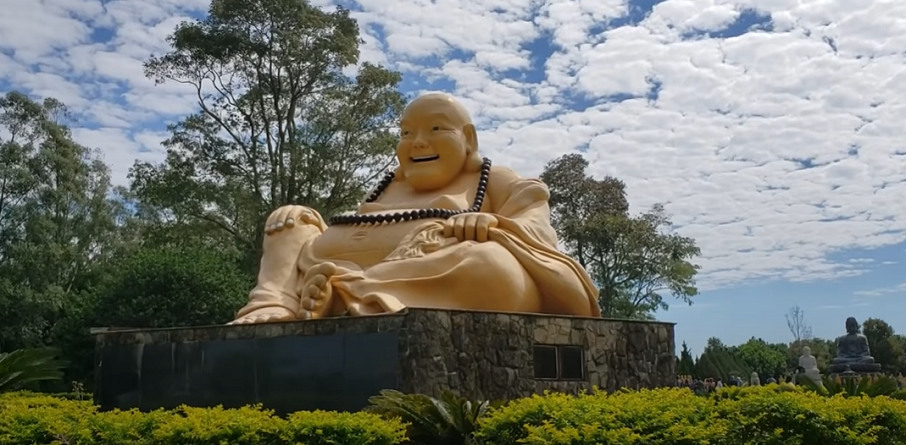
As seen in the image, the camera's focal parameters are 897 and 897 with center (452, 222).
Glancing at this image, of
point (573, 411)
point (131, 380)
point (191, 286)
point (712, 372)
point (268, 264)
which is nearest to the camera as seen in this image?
point (573, 411)

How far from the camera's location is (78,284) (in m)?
22.6

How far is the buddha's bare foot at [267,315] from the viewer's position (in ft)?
22.3

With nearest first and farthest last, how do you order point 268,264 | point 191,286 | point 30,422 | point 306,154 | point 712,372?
1. point 30,422
2. point 268,264
3. point 191,286
4. point 306,154
5. point 712,372

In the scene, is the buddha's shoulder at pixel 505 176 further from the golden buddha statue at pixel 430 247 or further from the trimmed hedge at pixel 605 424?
the trimmed hedge at pixel 605 424

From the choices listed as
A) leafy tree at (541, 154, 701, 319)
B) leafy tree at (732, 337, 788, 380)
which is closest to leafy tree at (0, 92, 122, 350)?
leafy tree at (541, 154, 701, 319)

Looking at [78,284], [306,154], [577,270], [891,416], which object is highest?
[306,154]

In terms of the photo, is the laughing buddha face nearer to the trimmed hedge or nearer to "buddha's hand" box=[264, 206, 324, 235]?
"buddha's hand" box=[264, 206, 324, 235]

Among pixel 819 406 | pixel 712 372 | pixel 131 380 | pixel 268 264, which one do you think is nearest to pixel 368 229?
pixel 268 264

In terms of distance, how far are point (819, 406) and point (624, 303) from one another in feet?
59.4

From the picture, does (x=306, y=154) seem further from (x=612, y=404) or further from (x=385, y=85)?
(x=612, y=404)

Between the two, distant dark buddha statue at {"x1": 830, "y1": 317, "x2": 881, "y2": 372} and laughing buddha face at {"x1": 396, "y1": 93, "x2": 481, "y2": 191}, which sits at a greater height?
laughing buddha face at {"x1": 396, "y1": 93, "x2": 481, "y2": 191}

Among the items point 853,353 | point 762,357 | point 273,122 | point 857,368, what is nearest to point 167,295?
point 273,122

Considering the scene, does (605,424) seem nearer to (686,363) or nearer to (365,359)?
(365,359)

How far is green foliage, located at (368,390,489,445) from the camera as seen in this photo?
501 cm
